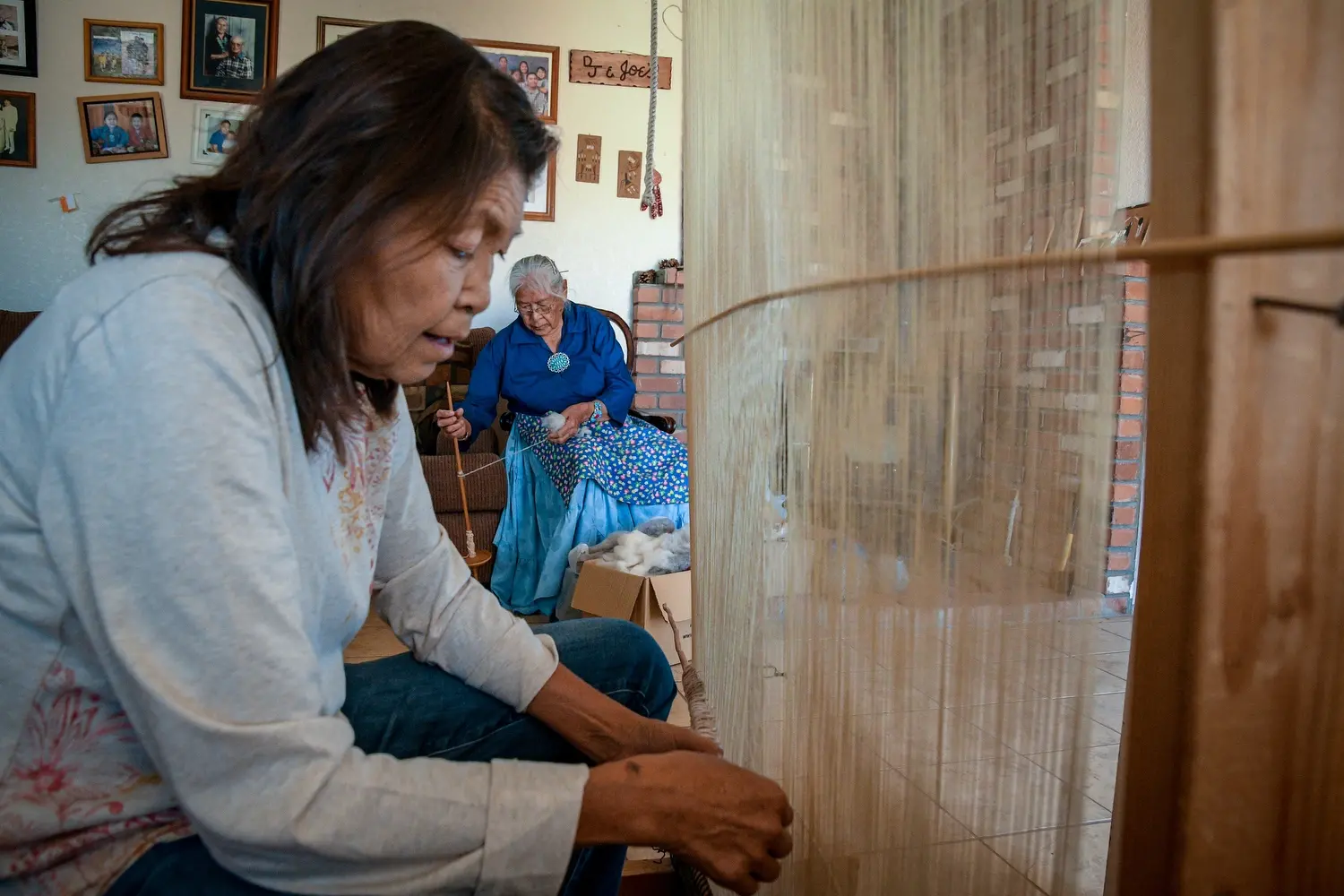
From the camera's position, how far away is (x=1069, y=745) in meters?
0.42

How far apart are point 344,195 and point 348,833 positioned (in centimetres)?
44

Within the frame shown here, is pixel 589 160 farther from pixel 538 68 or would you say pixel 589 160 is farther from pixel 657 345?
pixel 657 345

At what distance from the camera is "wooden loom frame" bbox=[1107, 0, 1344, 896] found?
29cm

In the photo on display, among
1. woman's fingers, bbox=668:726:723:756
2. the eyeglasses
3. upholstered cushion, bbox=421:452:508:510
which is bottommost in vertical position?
upholstered cushion, bbox=421:452:508:510

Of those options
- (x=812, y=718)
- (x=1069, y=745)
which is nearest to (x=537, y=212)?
(x=812, y=718)

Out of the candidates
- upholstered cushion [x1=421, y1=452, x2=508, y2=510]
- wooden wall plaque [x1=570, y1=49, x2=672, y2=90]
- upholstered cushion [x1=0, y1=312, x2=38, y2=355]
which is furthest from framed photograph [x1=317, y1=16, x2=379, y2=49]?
upholstered cushion [x1=421, y1=452, x2=508, y2=510]

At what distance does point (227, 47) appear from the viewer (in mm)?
3834

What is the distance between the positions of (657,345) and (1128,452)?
3728mm

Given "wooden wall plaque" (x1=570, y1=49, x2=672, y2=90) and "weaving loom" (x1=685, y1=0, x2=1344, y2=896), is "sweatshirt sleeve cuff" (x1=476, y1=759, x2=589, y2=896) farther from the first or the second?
"wooden wall plaque" (x1=570, y1=49, x2=672, y2=90)

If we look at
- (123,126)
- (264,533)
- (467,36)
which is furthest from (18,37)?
(264,533)

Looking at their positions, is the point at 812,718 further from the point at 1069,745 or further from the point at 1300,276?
the point at 1300,276

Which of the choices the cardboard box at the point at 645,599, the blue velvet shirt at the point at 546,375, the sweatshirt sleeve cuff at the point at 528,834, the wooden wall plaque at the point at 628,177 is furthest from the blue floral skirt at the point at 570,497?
the sweatshirt sleeve cuff at the point at 528,834

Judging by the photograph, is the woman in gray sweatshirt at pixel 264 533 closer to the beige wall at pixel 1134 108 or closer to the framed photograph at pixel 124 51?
the beige wall at pixel 1134 108

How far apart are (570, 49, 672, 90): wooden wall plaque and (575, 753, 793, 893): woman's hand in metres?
4.01
